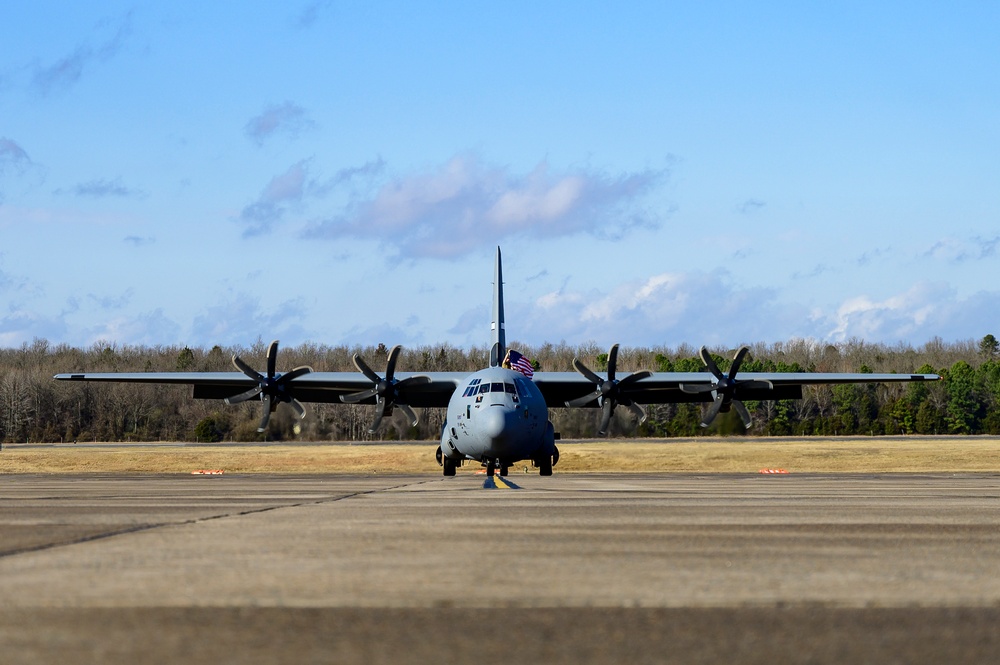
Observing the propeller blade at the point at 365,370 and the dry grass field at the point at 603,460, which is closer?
the propeller blade at the point at 365,370

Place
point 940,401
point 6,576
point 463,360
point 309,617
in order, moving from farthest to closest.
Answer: point 463,360 < point 940,401 < point 6,576 < point 309,617

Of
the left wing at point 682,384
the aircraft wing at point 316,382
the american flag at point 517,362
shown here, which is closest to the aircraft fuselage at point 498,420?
the american flag at point 517,362

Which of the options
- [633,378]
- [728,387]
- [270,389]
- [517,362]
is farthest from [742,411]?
[270,389]

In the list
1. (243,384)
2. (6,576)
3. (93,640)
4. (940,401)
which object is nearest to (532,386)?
(243,384)

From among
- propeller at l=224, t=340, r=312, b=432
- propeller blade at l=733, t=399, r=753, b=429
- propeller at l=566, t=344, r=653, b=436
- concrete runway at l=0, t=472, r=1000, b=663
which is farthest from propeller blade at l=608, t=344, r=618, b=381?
concrete runway at l=0, t=472, r=1000, b=663

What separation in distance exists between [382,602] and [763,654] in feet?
7.65

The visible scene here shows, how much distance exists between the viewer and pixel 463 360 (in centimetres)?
14675

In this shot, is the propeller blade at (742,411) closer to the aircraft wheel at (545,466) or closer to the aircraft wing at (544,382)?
the aircraft wing at (544,382)

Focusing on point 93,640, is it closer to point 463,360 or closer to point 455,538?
point 455,538

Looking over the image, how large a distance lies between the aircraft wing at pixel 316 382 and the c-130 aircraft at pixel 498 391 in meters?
0.04

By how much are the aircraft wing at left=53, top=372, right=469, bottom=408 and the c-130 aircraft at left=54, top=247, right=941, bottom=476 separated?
0.04 meters

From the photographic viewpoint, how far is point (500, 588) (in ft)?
23.0

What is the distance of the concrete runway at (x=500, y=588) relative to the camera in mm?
5105

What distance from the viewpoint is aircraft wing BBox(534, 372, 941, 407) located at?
1667 inches
